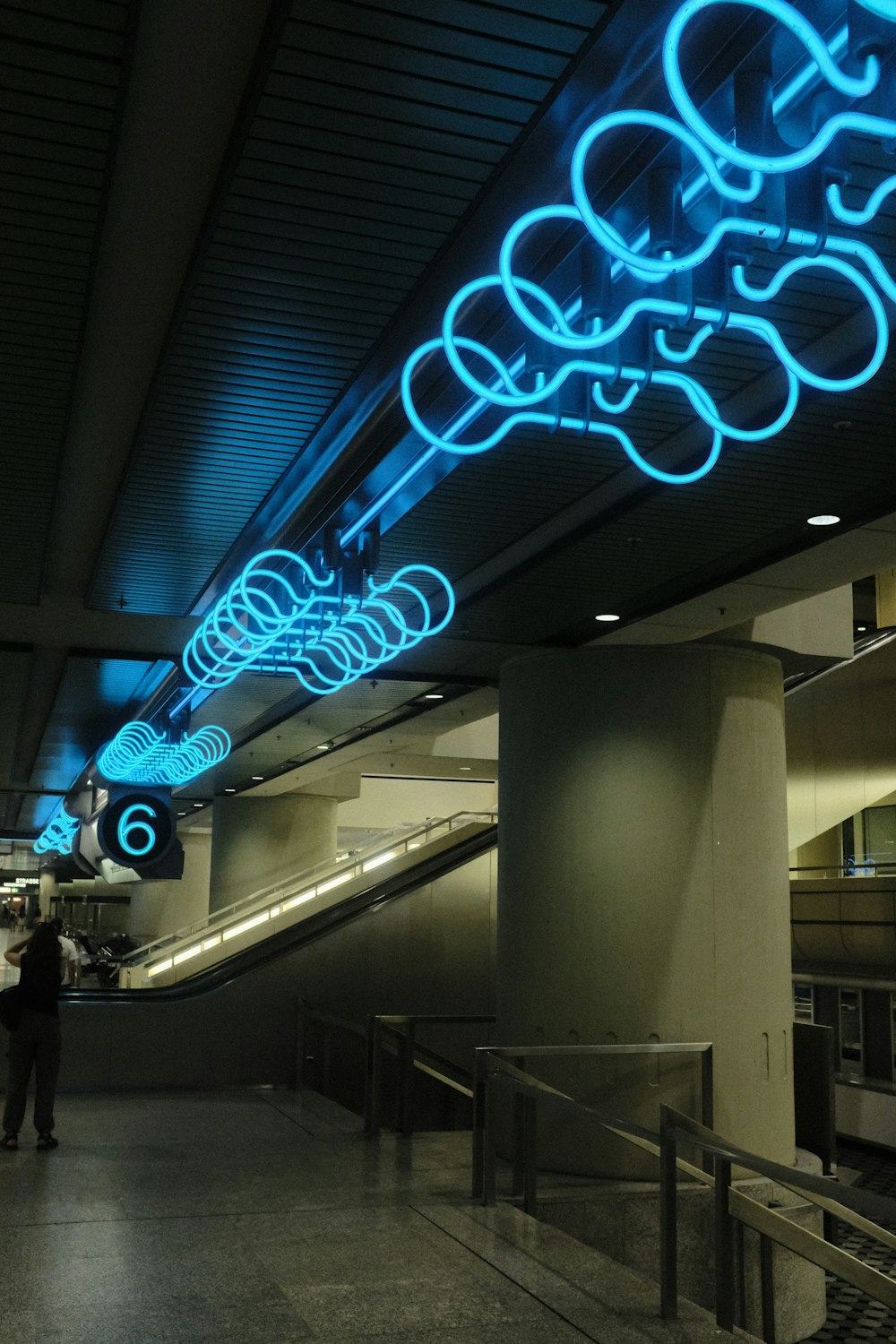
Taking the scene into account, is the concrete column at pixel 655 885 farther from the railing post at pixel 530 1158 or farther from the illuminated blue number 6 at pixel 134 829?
the illuminated blue number 6 at pixel 134 829

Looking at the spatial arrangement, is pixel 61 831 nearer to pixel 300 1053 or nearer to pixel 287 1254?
pixel 300 1053

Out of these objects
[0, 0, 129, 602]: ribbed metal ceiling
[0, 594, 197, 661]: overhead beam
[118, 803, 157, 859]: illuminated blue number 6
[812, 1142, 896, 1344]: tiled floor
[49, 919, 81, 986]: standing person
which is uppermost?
[0, 0, 129, 602]: ribbed metal ceiling

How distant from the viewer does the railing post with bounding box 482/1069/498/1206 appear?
703 cm

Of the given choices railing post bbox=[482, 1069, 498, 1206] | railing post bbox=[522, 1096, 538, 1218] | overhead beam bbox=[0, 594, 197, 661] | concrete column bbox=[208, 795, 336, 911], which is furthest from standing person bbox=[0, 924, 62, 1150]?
concrete column bbox=[208, 795, 336, 911]

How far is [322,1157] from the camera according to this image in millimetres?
8461

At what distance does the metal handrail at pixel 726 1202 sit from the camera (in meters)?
4.25

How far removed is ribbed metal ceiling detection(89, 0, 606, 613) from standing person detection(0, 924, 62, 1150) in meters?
4.14

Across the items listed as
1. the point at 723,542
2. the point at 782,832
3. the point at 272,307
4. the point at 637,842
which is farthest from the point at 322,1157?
the point at 272,307

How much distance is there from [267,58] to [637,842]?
6.78 meters

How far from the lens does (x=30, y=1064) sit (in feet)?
27.9

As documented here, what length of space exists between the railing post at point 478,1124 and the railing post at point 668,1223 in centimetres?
165

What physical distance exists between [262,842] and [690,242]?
2062cm

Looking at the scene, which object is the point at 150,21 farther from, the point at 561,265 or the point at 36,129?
the point at 561,265

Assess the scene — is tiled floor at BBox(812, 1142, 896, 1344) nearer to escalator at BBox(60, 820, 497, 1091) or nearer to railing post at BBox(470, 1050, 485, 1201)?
railing post at BBox(470, 1050, 485, 1201)
